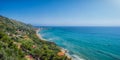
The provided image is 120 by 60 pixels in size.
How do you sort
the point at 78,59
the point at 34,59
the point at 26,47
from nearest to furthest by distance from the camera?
the point at 34,59 < the point at 26,47 < the point at 78,59

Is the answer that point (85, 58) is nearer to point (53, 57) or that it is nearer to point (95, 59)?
point (95, 59)

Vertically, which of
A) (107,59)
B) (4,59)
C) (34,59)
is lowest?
(107,59)

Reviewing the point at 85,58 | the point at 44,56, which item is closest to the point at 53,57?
the point at 44,56

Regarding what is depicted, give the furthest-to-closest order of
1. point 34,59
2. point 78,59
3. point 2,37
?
point 78,59, point 2,37, point 34,59

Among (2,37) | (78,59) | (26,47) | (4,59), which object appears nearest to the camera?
(4,59)

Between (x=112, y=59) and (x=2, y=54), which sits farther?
(x=112, y=59)

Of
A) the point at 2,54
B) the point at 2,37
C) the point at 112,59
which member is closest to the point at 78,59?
the point at 112,59

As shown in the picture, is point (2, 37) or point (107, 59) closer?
point (2, 37)

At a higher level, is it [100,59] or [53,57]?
[53,57]

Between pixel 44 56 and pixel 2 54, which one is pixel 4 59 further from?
pixel 44 56
